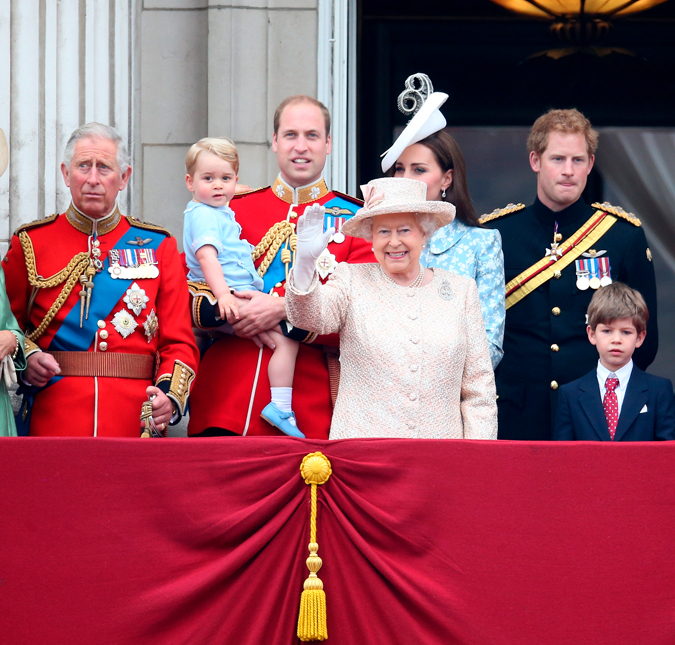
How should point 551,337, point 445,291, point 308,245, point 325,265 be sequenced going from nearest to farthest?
point 308,245 → point 445,291 → point 325,265 → point 551,337

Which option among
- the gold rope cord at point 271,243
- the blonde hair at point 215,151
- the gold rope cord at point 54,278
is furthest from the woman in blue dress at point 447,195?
the gold rope cord at point 54,278

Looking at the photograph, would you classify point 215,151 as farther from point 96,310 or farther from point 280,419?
point 280,419

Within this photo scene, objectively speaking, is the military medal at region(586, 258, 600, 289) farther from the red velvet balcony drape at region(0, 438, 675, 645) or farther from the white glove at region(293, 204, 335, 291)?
the white glove at region(293, 204, 335, 291)

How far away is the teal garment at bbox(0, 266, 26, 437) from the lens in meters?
3.68

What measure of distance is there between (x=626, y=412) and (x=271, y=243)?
4.36ft

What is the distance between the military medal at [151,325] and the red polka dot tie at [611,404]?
1.54 m

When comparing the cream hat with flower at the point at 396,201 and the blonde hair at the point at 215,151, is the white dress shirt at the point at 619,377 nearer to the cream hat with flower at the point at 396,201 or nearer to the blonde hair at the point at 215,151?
the cream hat with flower at the point at 396,201

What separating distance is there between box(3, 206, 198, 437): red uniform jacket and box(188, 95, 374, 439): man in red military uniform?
13cm

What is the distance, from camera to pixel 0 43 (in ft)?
17.6

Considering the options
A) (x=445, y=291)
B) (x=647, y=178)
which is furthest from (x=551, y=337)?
(x=647, y=178)

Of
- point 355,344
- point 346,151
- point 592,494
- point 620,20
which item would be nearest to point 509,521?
point 592,494

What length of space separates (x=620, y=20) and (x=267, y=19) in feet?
6.65

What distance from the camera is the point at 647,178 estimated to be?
264 inches

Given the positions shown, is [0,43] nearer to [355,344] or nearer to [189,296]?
[189,296]
